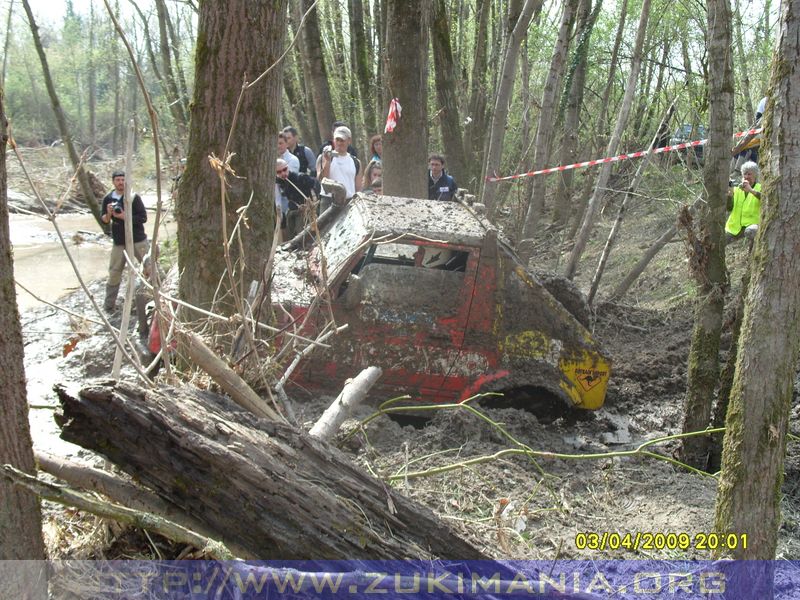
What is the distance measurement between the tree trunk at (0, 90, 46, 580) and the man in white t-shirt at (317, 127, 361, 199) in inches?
281

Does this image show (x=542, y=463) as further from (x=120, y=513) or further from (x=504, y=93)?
(x=504, y=93)

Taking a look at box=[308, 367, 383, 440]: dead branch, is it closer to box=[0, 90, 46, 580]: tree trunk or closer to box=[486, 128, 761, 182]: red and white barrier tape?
box=[0, 90, 46, 580]: tree trunk

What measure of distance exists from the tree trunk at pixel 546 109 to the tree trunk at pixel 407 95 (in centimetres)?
168

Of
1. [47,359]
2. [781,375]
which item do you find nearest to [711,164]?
[781,375]

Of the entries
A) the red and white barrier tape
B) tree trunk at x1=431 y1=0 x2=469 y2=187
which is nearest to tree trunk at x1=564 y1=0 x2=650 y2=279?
the red and white barrier tape

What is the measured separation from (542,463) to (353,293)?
1854 millimetres

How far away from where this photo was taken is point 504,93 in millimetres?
10141

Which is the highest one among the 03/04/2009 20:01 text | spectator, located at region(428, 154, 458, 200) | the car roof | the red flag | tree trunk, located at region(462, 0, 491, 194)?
tree trunk, located at region(462, 0, 491, 194)

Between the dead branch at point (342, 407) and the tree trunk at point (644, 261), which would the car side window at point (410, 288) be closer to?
the dead branch at point (342, 407)

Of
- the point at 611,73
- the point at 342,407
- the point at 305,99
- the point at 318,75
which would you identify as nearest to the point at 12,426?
the point at 342,407

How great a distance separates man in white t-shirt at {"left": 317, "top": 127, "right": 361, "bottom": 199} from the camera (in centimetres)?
946

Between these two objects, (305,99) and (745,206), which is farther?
(305,99)

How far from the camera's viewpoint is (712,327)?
5312 mm

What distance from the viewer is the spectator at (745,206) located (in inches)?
341
